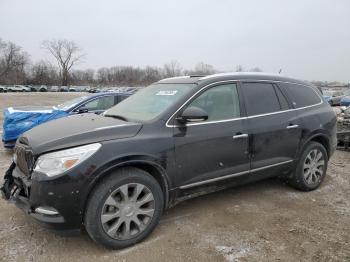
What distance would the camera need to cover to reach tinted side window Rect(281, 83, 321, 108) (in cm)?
476

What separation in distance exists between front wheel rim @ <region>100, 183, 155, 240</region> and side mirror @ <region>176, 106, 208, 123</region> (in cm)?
86

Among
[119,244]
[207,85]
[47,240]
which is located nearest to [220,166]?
[207,85]

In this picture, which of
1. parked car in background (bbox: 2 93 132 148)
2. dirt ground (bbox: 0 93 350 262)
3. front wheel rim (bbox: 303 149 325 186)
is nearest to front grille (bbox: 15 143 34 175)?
dirt ground (bbox: 0 93 350 262)

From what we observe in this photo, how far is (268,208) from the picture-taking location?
14.1 feet

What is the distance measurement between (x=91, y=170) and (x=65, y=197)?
1.09 feet

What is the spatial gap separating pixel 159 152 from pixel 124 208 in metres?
0.67

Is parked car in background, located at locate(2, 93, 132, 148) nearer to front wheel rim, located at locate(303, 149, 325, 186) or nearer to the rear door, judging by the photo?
the rear door

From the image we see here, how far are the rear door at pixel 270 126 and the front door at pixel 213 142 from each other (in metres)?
0.17

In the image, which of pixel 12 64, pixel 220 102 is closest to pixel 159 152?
pixel 220 102

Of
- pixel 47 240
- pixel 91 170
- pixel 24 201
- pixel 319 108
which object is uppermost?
pixel 319 108

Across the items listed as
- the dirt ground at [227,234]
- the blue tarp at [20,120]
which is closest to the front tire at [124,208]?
the dirt ground at [227,234]

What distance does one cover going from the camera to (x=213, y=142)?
3.77 meters

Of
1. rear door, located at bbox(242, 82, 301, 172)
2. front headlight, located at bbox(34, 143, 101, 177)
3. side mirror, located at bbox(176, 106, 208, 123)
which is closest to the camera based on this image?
front headlight, located at bbox(34, 143, 101, 177)

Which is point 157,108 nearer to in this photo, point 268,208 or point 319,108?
point 268,208
